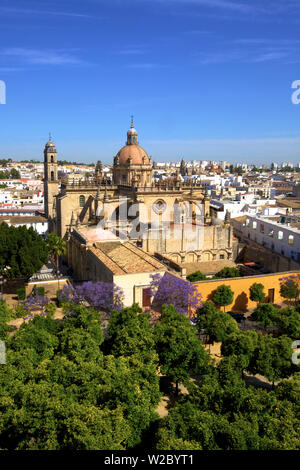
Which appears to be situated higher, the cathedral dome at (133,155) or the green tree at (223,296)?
the cathedral dome at (133,155)

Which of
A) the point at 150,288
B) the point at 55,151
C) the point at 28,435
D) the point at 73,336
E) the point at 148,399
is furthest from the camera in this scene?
the point at 55,151

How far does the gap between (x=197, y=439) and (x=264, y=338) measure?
24.0 ft

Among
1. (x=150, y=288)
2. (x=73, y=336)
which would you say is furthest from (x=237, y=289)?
(x=73, y=336)

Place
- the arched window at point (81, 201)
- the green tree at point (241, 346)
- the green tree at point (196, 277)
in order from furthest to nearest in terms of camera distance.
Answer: the arched window at point (81, 201) < the green tree at point (196, 277) < the green tree at point (241, 346)

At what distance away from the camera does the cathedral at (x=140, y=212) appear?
33625 mm

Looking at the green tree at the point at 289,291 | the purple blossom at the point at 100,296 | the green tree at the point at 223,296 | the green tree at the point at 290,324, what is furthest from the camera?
the green tree at the point at 289,291

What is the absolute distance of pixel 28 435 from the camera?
475 inches

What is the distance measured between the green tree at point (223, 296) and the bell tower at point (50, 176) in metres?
27.3

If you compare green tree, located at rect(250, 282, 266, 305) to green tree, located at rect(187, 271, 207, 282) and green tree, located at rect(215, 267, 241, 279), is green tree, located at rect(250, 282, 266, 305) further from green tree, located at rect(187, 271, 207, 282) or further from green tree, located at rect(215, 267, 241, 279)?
→ green tree, located at rect(187, 271, 207, 282)

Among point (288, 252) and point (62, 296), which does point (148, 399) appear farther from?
point (288, 252)

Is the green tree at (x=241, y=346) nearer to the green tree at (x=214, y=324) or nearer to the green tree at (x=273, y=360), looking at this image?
the green tree at (x=273, y=360)

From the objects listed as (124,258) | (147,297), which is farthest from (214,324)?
(124,258)

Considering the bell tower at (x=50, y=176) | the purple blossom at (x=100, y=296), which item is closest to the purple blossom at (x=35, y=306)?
the purple blossom at (x=100, y=296)

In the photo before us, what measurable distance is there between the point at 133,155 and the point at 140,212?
8695mm
